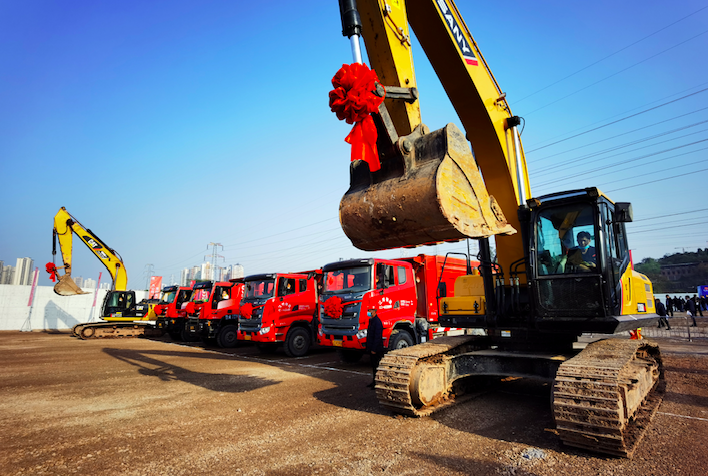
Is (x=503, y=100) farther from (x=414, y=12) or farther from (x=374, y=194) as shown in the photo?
(x=374, y=194)

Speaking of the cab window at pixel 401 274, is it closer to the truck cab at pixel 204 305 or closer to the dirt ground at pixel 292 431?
the dirt ground at pixel 292 431

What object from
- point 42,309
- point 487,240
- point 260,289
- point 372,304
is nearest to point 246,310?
point 260,289

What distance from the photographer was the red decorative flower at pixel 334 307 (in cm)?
974

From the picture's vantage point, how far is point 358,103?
3115mm

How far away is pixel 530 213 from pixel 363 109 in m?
3.44

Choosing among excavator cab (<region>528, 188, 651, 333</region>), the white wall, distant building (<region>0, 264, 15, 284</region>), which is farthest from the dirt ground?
distant building (<region>0, 264, 15, 284</region>)

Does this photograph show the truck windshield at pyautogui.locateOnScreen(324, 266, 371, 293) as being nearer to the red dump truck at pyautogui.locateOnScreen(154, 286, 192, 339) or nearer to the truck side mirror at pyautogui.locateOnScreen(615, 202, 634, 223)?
the truck side mirror at pyautogui.locateOnScreen(615, 202, 634, 223)

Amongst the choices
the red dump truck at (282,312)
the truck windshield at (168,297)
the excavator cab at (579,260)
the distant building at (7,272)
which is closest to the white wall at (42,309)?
the truck windshield at (168,297)

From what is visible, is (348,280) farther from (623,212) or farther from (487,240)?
(623,212)

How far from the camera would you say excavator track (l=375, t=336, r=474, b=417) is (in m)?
4.89

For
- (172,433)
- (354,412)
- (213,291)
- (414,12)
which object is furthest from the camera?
(213,291)

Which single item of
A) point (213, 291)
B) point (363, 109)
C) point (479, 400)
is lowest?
point (479, 400)

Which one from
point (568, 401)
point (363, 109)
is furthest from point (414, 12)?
point (568, 401)

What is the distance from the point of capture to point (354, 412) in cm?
545
